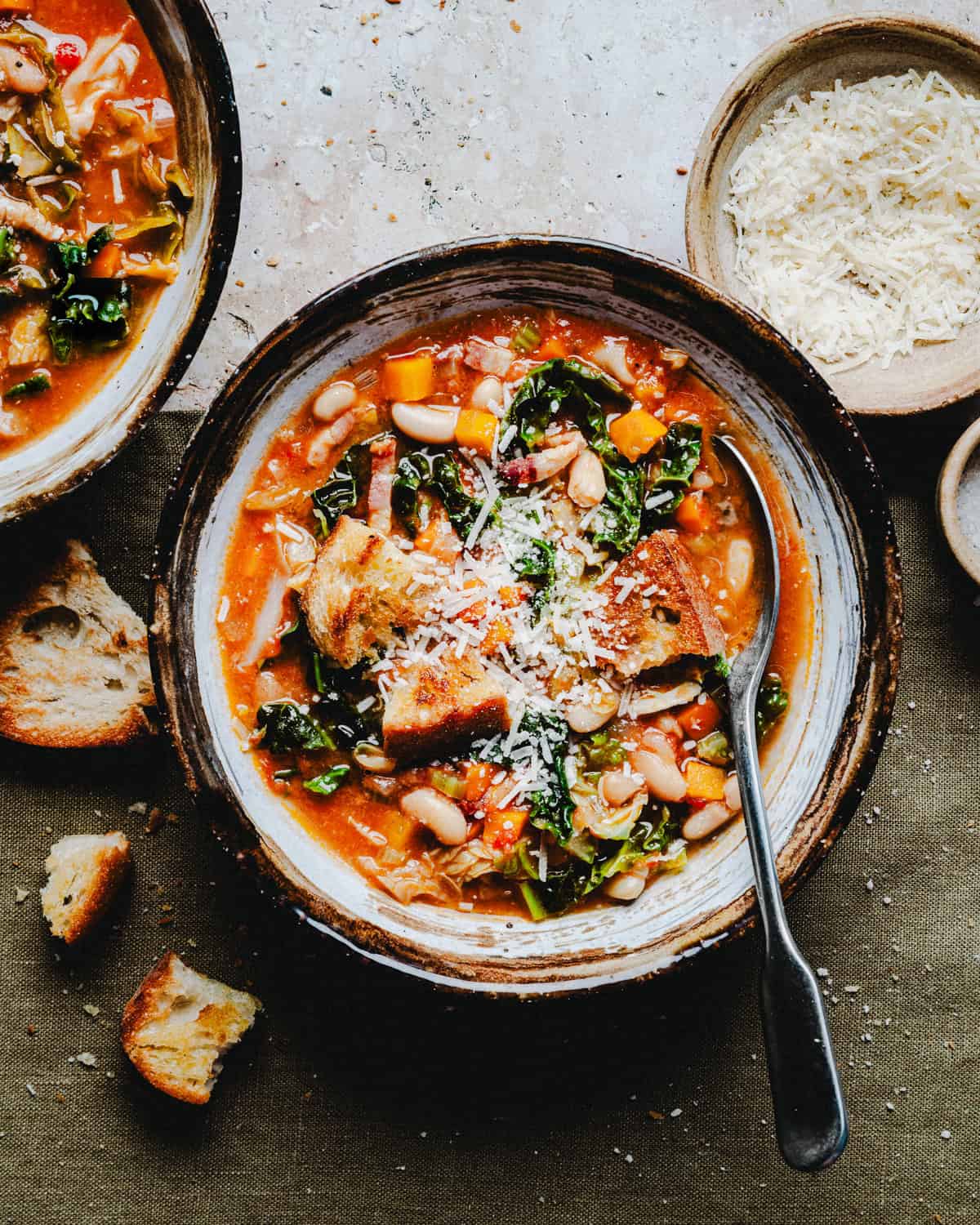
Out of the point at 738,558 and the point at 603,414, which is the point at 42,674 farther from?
the point at 738,558

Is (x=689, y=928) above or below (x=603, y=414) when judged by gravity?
below

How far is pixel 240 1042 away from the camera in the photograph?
3.31m

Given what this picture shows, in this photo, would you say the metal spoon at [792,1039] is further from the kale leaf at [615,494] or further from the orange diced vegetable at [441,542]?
the orange diced vegetable at [441,542]

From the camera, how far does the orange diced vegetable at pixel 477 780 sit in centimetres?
302

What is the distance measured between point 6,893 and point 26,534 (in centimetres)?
113

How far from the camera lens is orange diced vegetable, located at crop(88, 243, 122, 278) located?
123 inches

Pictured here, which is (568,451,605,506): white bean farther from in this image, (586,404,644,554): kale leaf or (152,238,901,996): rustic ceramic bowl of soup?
(152,238,901,996): rustic ceramic bowl of soup

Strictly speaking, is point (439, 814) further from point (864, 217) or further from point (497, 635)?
point (864, 217)

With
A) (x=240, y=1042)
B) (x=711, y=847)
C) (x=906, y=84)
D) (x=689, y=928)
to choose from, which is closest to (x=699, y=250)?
(x=906, y=84)

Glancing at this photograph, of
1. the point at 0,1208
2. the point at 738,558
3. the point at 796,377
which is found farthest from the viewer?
the point at 0,1208

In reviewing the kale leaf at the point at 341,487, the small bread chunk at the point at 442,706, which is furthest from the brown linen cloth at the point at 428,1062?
the small bread chunk at the point at 442,706

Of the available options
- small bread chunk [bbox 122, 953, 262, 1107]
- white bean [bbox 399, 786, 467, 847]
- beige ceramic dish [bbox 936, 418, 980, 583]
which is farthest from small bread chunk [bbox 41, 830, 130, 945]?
beige ceramic dish [bbox 936, 418, 980, 583]

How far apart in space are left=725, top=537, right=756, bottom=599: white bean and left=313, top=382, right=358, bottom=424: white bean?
1.17m

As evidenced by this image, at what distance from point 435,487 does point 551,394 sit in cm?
42
